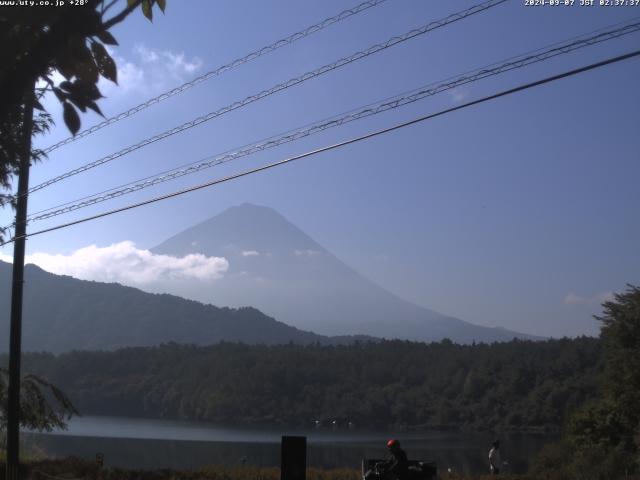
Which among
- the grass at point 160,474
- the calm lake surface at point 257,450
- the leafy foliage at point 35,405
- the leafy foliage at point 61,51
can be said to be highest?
the leafy foliage at point 61,51

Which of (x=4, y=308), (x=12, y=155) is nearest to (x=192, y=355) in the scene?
(x=4, y=308)

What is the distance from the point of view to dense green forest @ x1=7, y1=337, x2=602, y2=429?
77.9 meters

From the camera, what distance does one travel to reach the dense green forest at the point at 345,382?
3066 inches

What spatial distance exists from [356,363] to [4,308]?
303ft

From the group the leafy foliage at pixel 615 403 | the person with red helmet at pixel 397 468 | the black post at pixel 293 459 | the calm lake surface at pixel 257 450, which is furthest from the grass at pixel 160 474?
the leafy foliage at pixel 615 403

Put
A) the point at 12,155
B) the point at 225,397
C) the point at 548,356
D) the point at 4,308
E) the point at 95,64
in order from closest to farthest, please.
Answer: the point at 95,64 → the point at 12,155 → the point at 548,356 → the point at 225,397 → the point at 4,308

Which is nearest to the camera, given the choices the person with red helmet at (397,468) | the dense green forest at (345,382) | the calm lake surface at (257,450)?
the person with red helmet at (397,468)

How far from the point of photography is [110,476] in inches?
722

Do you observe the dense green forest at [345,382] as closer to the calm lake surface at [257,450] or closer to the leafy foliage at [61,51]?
the calm lake surface at [257,450]

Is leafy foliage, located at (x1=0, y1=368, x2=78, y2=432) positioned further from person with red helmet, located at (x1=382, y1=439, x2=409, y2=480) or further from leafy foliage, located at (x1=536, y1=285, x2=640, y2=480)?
leafy foliage, located at (x1=536, y1=285, x2=640, y2=480)

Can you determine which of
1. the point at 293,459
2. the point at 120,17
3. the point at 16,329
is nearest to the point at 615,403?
the point at 16,329

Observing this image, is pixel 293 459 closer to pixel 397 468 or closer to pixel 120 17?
pixel 397 468

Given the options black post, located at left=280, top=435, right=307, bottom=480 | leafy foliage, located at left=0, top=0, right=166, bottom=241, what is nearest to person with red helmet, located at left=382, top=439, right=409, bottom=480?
black post, located at left=280, top=435, right=307, bottom=480

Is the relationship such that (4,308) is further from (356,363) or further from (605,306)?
(605,306)
